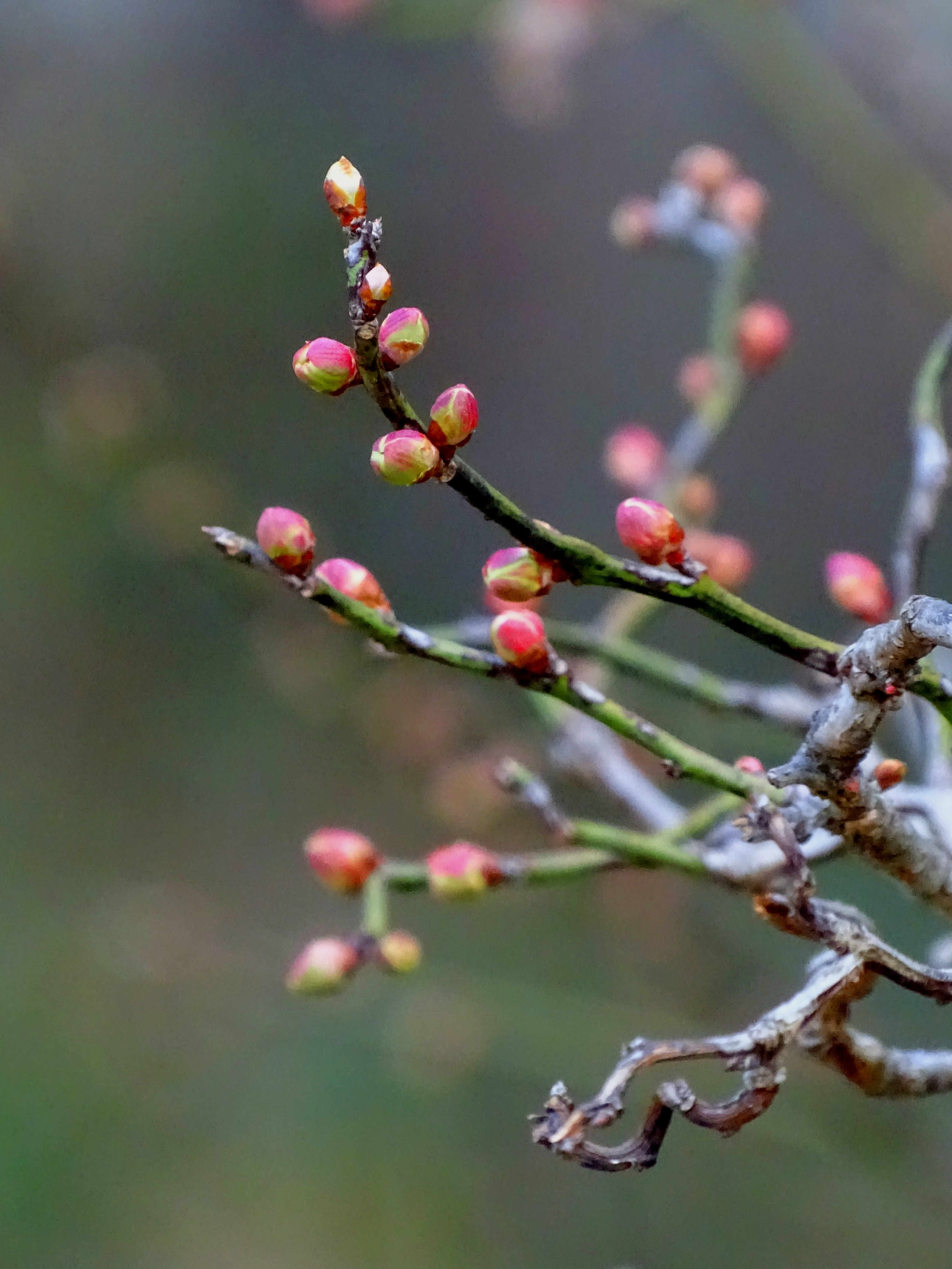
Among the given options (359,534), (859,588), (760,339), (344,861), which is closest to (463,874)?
(344,861)

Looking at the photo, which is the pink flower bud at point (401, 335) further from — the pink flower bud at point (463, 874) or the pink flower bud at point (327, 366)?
the pink flower bud at point (463, 874)

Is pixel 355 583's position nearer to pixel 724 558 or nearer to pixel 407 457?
pixel 407 457

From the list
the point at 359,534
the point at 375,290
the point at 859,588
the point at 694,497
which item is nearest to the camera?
the point at 375,290

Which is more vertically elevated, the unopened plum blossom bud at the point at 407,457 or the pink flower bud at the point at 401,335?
the pink flower bud at the point at 401,335

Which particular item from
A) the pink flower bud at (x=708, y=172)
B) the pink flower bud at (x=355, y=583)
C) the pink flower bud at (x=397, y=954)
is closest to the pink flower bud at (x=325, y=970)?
the pink flower bud at (x=397, y=954)

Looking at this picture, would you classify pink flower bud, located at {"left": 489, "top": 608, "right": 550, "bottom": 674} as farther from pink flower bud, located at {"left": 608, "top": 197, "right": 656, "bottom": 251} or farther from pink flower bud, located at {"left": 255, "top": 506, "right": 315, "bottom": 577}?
pink flower bud, located at {"left": 608, "top": 197, "right": 656, "bottom": 251}

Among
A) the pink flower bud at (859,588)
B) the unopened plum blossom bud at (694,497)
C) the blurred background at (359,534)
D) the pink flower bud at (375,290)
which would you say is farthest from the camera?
the blurred background at (359,534)
